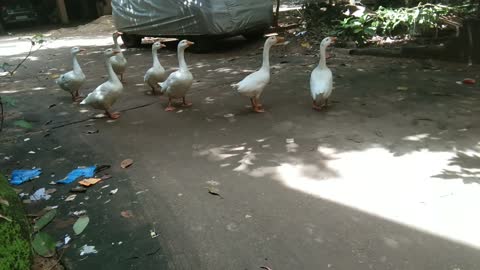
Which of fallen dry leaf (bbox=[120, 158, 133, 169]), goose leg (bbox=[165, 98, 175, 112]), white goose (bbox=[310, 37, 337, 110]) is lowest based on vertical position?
fallen dry leaf (bbox=[120, 158, 133, 169])

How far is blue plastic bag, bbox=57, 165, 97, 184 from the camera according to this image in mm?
3846

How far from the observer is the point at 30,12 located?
20141mm

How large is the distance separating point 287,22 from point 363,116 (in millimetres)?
7921

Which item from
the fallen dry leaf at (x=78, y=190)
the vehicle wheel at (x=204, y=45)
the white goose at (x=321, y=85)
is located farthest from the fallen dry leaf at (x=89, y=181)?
the vehicle wheel at (x=204, y=45)

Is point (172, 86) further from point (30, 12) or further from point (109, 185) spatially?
point (30, 12)

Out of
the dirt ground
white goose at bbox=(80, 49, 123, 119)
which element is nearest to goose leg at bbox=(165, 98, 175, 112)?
the dirt ground

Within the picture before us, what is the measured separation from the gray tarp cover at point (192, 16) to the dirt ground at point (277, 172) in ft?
8.94

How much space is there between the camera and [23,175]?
4.01m

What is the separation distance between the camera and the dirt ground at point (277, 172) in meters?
2.70

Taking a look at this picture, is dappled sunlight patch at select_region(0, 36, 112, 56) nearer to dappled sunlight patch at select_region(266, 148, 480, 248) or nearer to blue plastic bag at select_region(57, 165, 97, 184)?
blue plastic bag at select_region(57, 165, 97, 184)

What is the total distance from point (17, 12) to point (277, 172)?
67.4ft

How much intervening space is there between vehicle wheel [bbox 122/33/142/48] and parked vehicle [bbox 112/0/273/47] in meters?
0.10

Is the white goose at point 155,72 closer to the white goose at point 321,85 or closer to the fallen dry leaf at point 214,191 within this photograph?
the white goose at point 321,85

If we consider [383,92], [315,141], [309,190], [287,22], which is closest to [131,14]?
[287,22]
